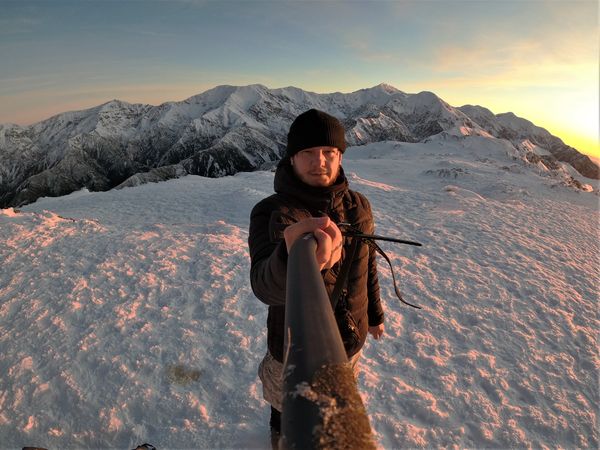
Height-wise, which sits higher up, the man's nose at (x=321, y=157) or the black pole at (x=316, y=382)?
the man's nose at (x=321, y=157)

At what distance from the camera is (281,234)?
1.98m

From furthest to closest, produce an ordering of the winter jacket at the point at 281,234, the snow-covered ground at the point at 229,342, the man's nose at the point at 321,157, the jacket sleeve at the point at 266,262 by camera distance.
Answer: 1. the snow-covered ground at the point at 229,342
2. the man's nose at the point at 321,157
3. the winter jacket at the point at 281,234
4. the jacket sleeve at the point at 266,262

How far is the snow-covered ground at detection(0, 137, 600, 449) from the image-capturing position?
4090mm

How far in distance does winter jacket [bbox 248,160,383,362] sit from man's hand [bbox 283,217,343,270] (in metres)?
0.12

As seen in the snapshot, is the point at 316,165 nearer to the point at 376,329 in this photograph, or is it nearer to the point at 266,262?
the point at 266,262

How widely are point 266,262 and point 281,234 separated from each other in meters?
0.28

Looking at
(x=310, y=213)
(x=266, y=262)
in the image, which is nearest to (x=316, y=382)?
(x=266, y=262)

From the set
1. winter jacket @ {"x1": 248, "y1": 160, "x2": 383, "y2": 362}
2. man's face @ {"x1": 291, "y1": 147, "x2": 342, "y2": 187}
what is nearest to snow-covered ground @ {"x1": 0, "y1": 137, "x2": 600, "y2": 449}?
winter jacket @ {"x1": 248, "y1": 160, "x2": 383, "y2": 362}

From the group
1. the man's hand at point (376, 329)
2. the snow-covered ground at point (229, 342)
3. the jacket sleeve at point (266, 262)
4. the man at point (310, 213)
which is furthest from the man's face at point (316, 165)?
the snow-covered ground at point (229, 342)

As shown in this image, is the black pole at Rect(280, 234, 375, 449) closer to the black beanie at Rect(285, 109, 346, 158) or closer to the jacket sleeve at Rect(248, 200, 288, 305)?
the jacket sleeve at Rect(248, 200, 288, 305)

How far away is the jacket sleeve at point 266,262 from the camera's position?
159 cm

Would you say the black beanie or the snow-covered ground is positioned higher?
the black beanie

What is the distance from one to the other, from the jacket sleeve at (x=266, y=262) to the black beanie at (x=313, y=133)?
44cm

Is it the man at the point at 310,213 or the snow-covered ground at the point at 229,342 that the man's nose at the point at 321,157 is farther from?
the snow-covered ground at the point at 229,342
